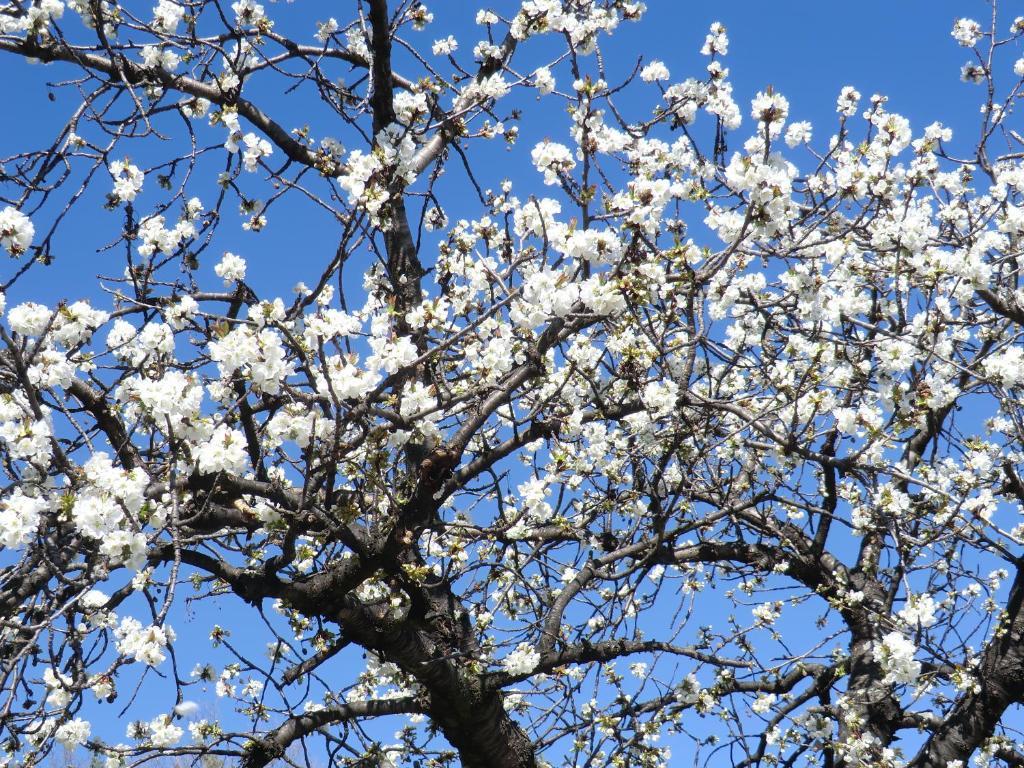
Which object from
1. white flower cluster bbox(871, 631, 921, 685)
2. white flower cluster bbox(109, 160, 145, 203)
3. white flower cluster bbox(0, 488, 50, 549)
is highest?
white flower cluster bbox(109, 160, 145, 203)

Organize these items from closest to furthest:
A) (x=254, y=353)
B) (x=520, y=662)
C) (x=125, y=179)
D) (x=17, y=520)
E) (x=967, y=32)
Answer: (x=17, y=520) < (x=254, y=353) < (x=125, y=179) < (x=520, y=662) < (x=967, y=32)

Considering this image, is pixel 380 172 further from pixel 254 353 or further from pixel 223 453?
pixel 223 453

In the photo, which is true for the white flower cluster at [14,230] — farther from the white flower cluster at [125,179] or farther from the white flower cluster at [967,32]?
the white flower cluster at [967,32]

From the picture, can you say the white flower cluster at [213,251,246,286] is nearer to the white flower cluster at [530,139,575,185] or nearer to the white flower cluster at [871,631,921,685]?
the white flower cluster at [530,139,575,185]

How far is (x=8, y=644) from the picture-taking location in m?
4.23

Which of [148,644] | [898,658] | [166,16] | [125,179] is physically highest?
[166,16]

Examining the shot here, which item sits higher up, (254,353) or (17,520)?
(254,353)

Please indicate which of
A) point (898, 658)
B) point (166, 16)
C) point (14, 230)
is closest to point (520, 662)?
Result: point (898, 658)

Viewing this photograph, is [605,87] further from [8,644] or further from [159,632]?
[8,644]

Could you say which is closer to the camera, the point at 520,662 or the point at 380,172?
the point at 380,172

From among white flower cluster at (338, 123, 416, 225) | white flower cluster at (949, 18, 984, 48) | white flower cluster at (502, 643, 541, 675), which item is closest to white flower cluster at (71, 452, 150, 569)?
white flower cluster at (338, 123, 416, 225)

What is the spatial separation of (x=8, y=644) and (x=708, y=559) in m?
4.67

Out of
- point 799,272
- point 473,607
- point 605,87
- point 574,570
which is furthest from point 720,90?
point 473,607

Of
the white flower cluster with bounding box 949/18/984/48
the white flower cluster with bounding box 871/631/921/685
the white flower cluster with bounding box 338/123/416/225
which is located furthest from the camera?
the white flower cluster with bounding box 949/18/984/48
